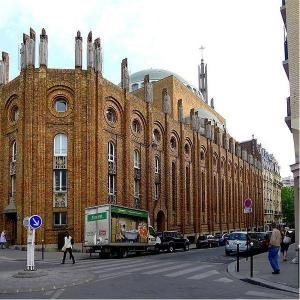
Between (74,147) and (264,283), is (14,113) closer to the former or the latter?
(74,147)

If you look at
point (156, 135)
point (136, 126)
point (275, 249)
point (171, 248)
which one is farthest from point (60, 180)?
point (275, 249)

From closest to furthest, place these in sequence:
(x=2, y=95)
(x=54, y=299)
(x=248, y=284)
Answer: (x=54, y=299) < (x=248, y=284) < (x=2, y=95)

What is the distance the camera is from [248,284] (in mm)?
13758

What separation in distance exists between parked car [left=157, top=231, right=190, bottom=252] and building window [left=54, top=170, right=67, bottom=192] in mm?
7758

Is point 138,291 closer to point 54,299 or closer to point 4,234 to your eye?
point 54,299

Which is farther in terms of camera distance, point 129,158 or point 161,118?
point 161,118

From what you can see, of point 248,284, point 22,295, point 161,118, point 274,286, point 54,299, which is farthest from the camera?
point 161,118

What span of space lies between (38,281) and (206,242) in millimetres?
28440

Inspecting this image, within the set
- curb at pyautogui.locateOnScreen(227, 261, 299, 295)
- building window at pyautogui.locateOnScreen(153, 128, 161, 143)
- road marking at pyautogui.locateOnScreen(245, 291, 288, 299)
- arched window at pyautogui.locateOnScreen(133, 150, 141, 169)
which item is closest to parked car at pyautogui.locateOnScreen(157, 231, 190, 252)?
arched window at pyautogui.locateOnScreen(133, 150, 141, 169)

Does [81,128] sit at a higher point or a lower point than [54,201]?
higher

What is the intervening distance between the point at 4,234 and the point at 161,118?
18.7 meters

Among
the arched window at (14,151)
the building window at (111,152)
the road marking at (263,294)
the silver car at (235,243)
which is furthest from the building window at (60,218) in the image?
the road marking at (263,294)

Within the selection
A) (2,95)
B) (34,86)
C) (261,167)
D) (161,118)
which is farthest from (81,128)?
(261,167)

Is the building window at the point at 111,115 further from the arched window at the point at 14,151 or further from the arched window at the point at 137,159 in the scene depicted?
the arched window at the point at 14,151
